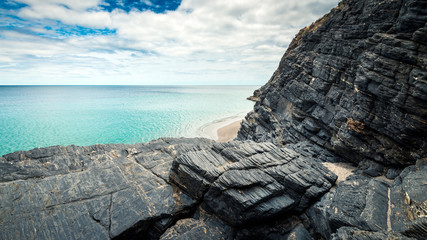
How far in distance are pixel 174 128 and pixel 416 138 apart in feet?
150

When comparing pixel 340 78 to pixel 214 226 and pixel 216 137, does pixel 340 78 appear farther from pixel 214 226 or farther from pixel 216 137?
pixel 216 137

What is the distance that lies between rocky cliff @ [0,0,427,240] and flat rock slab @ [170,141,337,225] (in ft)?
0.26

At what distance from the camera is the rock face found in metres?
13.6

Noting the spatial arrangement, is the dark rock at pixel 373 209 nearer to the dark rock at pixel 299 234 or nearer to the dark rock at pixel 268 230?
the dark rock at pixel 299 234

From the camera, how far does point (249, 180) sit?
41.7 feet

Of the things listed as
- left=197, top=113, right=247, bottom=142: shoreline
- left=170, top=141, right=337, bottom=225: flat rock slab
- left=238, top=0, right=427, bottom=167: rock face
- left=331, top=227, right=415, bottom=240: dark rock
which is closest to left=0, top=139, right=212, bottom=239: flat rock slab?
left=170, top=141, right=337, bottom=225: flat rock slab

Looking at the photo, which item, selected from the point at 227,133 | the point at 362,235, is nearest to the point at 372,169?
the point at 362,235

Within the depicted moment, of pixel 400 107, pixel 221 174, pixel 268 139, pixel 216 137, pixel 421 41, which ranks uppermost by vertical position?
pixel 421 41

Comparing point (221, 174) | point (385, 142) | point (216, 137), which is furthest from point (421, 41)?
point (216, 137)

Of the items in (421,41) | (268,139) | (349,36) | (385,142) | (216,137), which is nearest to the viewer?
(421,41)

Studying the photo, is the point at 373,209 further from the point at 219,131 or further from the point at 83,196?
the point at 219,131

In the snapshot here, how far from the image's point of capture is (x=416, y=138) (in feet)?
46.0

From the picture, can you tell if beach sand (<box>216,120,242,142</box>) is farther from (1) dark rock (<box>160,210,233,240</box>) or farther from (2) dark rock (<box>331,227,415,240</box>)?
(2) dark rock (<box>331,227,415,240</box>)

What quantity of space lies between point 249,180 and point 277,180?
232 centimetres
